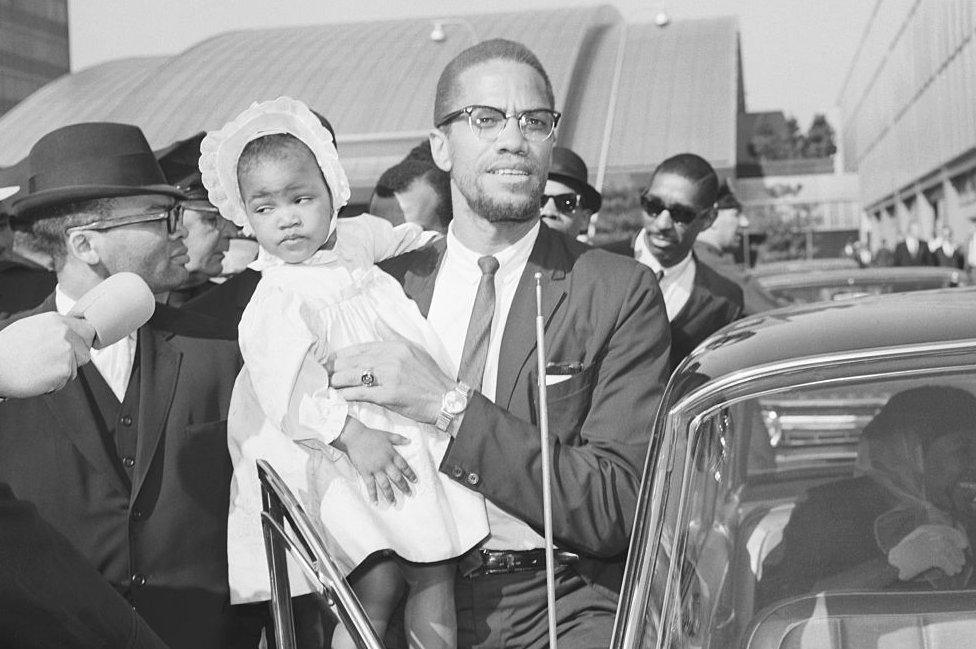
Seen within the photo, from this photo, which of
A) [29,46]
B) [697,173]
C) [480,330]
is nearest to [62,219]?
[480,330]

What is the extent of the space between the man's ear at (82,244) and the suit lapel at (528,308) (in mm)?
1259

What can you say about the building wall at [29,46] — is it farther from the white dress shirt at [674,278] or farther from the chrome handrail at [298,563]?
the chrome handrail at [298,563]

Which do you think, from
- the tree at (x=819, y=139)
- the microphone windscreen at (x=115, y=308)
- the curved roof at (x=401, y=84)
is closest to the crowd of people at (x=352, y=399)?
the microphone windscreen at (x=115, y=308)

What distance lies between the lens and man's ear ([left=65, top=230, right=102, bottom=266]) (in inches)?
147

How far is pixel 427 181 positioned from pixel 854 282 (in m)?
3.86

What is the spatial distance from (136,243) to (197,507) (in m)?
0.78

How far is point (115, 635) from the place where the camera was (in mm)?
2441

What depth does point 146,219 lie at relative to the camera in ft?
12.4

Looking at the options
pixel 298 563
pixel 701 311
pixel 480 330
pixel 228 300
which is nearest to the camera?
pixel 298 563

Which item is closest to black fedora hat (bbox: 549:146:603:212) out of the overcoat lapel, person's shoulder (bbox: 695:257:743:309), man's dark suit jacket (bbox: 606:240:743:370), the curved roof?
man's dark suit jacket (bbox: 606:240:743:370)

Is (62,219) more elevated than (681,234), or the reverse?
(681,234)

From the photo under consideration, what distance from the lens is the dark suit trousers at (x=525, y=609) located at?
3.03 metres

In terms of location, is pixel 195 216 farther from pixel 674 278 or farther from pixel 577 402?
pixel 577 402

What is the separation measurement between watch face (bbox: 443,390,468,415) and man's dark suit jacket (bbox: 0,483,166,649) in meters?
0.80
